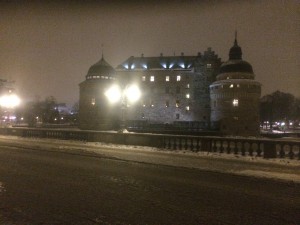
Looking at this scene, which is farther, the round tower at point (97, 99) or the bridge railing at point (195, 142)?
the round tower at point (97, 99)

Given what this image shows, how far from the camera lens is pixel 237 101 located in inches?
2886

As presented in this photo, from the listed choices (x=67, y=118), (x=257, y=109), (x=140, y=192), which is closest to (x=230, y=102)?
(x=257, y=109)

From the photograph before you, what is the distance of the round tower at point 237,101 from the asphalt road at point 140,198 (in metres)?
61.2

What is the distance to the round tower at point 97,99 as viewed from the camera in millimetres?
86562

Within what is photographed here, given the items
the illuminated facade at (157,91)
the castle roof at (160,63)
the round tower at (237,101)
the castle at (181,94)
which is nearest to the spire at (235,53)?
the castle at (181,94)

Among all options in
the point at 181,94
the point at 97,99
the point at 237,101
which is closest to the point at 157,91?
the point at 181,94

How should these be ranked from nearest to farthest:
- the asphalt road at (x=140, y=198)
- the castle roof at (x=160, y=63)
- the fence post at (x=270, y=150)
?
the asphalt road at (x=140, y=198), the fence post at (x=270, y=150), the castle roof at (x=160, y=63)

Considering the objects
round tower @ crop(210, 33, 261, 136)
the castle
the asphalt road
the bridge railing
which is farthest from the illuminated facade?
the asphalt road

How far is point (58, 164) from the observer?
51.2 ft

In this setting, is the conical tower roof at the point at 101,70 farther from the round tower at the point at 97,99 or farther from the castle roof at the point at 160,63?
the castle roof at the point at 160,63

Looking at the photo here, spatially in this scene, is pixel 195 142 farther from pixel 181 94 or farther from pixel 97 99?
pixel 181 94

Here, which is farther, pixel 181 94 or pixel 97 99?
pixel 181 94

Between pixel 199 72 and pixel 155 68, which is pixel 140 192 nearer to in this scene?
pixel 199 72

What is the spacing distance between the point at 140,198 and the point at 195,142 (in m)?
18.6
